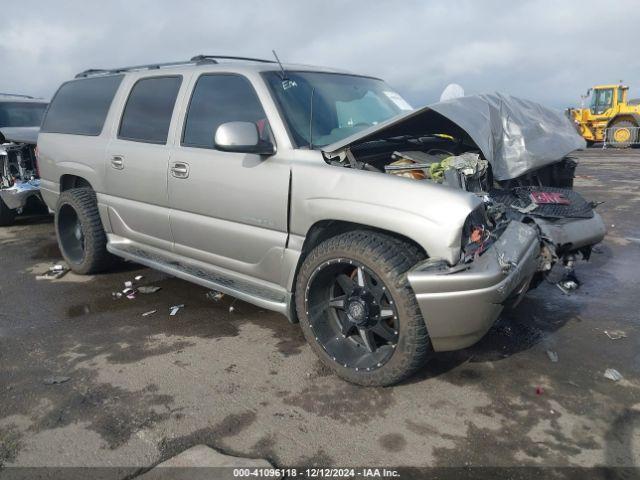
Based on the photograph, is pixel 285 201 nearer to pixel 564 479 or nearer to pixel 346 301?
Answer: pixel 346 301

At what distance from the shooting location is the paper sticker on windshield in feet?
14.2

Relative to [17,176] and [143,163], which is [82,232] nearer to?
[143,163]

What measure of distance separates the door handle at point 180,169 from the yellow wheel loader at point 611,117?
24.0m

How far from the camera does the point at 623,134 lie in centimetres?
2314

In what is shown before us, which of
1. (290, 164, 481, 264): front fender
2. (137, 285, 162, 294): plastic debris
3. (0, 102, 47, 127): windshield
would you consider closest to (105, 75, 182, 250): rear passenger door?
(137, 285, 162, 294): plastic debris

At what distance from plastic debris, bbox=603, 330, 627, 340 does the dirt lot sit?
0.15 feet

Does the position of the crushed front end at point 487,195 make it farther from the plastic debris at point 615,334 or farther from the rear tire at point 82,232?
the rear tire at point 82,232

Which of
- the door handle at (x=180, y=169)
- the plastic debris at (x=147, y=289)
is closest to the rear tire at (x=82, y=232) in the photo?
the plastic debris at (x=147, y=289)

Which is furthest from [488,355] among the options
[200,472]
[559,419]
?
[200,472]

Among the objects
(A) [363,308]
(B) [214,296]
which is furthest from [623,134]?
(A) [363,308]

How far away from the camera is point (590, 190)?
34.2 feet

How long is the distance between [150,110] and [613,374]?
3846 millimetres

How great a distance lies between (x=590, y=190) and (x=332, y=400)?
9655 mm

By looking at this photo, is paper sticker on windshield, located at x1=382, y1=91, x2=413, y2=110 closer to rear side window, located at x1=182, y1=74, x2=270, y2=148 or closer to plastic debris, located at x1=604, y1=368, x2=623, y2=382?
rear side window, located at x1=182, y1=74, x2=270, y2=148
